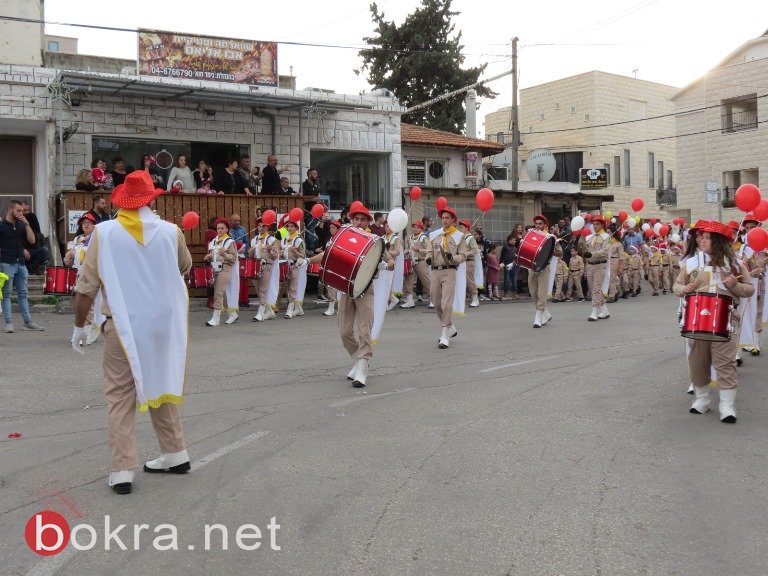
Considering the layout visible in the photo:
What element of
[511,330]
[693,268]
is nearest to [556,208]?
[511,330]

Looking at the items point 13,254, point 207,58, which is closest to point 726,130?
point 207,58

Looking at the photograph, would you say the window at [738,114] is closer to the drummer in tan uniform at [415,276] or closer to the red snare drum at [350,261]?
the drummer in tan uniform at [415,276]

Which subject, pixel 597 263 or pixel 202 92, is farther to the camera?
pixel 202 92

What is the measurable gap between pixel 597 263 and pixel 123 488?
544 inches

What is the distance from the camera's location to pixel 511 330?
15.6 metres

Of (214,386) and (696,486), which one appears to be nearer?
(696,486)

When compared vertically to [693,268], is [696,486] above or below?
below

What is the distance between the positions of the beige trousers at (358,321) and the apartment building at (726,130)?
30502mm

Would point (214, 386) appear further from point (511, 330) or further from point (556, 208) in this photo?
point (556, 208)

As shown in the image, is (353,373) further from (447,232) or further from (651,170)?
(651,170)

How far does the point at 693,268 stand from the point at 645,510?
141 inches

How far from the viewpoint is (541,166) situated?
3162 cm

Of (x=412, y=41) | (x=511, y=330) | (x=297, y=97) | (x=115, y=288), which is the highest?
(x=412, y=41)

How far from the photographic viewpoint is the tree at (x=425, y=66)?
150 feet
